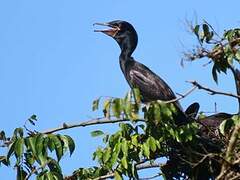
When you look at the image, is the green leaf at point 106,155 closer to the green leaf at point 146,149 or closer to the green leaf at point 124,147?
the green leaf at point 124,147

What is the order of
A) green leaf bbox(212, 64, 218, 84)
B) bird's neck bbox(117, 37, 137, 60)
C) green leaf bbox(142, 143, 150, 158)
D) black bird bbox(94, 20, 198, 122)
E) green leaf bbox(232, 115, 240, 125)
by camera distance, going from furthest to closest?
bird's neck bbox(117, 37, 137, 60), black bird bbox(94, 20, 198, 122), green leaf bbox(212, 64, 218, 84), green leaf bbox(142, 143, 150, 158), green leaf bbox(232, 115, 240, 125)

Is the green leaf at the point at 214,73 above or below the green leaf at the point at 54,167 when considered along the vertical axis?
above

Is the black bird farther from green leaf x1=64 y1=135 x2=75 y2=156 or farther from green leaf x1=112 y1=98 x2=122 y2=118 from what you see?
green leaf x1=112 y1=98 x2=122 y2=118

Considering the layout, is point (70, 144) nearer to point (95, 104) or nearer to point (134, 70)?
point (95, 104)

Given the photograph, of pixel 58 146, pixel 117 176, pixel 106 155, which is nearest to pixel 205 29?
pixel 106 155

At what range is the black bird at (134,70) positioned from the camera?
9148 mm

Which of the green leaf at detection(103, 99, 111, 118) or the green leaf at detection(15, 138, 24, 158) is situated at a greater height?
the green leaf at detection(103, 99, 111, 118)

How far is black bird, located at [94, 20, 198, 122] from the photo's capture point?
915 cm

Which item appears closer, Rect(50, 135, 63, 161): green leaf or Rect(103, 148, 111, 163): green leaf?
Rect(50, 135, 63, 161): green leaf

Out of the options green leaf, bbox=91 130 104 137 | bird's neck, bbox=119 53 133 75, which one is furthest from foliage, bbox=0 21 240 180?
bird's neck, bbox=119 53 133 75

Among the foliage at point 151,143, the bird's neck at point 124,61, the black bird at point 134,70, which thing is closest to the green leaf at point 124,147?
the foliage at point 151,143

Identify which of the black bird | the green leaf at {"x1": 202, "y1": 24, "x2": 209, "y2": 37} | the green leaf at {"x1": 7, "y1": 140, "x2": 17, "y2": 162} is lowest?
the green leaf at {"x1": 7, "y1": 140, "x2": 17, "y2": 162}

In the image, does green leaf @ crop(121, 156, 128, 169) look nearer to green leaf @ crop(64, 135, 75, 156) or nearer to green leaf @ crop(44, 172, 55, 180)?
green leaf @ crop(64, 135, 75, 156)

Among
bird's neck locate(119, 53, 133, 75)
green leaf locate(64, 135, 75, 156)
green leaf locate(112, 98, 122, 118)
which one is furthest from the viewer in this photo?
bird's neck locate(119, 53, 133, 75)
